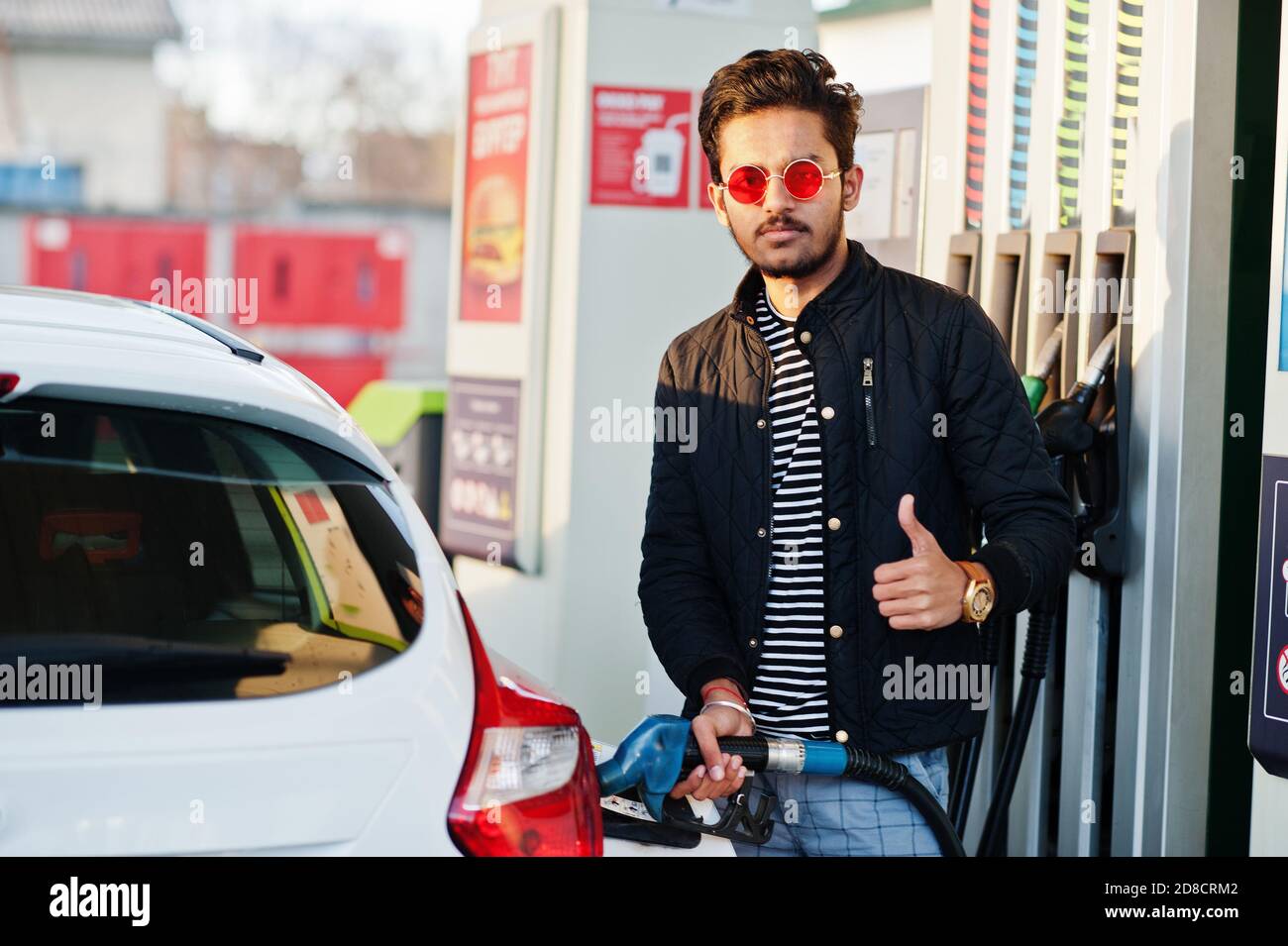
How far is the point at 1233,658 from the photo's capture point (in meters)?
3.94

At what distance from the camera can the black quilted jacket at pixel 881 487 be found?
2715mm

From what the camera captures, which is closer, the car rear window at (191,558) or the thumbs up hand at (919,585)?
the car rear window at (191,558)

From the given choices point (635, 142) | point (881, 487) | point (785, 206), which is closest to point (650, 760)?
point (881, 487)

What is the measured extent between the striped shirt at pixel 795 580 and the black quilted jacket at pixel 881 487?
20 mm

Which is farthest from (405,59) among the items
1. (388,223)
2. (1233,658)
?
(1233,658)

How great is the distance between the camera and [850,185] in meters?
2.88

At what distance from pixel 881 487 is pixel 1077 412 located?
4.66 ft

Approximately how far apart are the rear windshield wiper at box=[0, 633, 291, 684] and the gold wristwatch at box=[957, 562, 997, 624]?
1.12 m

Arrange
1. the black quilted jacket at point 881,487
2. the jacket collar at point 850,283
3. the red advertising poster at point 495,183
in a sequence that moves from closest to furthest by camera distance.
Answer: the black quilted jacket at point 881,487, the jacket collar at point 850,283, the red advertising poster at point 495,183

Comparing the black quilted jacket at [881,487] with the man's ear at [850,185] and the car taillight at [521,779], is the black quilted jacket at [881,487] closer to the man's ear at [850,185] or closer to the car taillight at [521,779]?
the man's ear at [850,185]

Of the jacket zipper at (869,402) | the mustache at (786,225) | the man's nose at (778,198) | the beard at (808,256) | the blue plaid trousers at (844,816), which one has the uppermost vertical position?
the man's nose at (778,198)

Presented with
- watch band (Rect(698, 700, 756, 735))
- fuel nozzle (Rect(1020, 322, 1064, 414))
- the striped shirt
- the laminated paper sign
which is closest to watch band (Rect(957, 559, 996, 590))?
the striped shirt

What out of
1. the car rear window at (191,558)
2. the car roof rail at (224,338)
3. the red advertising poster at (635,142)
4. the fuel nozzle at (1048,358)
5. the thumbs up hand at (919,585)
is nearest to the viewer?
the car rear window at (191,558)

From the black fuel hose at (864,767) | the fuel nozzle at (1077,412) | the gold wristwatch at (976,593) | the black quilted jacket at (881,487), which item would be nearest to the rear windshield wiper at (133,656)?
the black fuel hose at (864,767)
